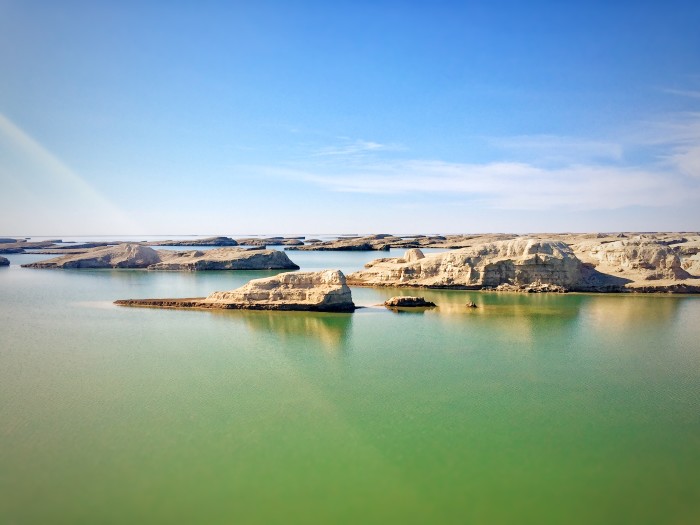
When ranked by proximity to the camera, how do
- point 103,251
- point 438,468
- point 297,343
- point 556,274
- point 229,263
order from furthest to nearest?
point 103,251 < point 229,263 < point 556,274 < point 297,343 < point 438,468

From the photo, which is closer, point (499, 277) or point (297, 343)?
point (297, 343)

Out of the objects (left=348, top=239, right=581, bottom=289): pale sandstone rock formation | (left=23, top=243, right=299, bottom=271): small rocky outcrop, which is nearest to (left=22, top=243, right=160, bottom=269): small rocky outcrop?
(left=23, top=243, right=299, bottom=271): small rocky outcrop

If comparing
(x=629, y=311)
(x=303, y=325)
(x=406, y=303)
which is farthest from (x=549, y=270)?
(x=303, y=325)

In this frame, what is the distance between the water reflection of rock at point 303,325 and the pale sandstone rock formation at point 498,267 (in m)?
12.2

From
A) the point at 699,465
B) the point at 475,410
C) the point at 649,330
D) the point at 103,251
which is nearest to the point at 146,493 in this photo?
the point at 475,410

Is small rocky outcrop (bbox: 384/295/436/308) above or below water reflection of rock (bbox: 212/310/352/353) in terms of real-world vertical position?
above

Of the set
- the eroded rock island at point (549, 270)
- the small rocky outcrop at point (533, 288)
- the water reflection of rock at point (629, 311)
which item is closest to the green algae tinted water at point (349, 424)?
the water reflection of rock at point (629, 311)

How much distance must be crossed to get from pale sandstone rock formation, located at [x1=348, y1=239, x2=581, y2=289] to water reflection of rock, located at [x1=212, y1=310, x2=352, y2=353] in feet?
39.9

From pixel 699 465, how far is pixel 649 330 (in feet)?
42.0

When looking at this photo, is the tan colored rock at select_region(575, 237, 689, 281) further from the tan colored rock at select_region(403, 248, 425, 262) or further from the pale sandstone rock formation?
the tan colored rock at select_region(403, 248, 425, 262)

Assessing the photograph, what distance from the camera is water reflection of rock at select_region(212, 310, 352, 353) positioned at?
1870 centimetres

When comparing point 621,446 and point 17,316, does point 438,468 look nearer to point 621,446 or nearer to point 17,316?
point 621,446

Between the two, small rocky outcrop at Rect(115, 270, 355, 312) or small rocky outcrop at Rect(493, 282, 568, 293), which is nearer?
small rocky outcrop at Rect(115, 270, 355, 312)

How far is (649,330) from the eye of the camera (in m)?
20.2
